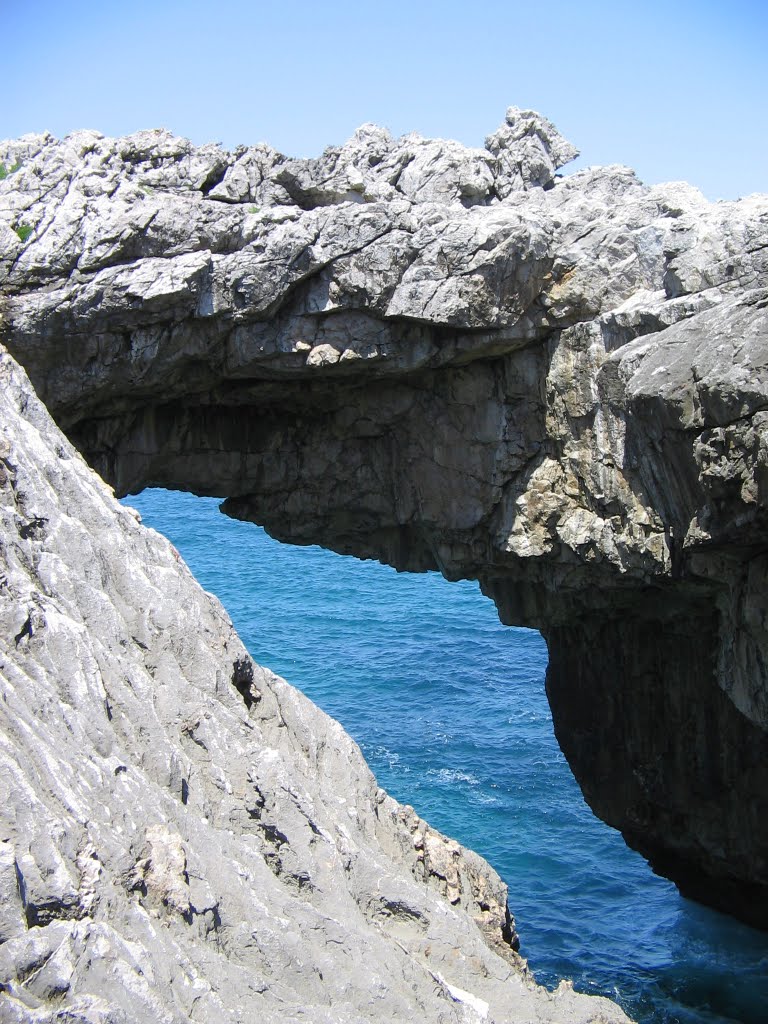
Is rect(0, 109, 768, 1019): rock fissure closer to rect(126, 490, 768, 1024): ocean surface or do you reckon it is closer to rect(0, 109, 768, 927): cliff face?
rect(0, 109, 768, 927): cliff face

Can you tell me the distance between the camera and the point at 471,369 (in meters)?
28.7

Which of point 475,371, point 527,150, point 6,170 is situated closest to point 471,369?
point 475,371

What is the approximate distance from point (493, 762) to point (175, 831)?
3640cm

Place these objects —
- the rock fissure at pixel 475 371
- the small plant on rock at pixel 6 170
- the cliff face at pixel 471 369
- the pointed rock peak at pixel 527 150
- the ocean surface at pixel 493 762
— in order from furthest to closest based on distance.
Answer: the ocean surface at pixel 493 762 < the pointed rock peak at pixel 527 150 < the small plant on rock at pixel 6 170 < the cliff face at pixel 471 369 < the rock fissure at pixel 475 371

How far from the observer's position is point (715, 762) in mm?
30844

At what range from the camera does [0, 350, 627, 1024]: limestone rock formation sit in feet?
32.7

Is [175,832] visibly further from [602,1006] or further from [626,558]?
[626,558]

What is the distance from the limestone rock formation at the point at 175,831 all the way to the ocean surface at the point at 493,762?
1831 cm

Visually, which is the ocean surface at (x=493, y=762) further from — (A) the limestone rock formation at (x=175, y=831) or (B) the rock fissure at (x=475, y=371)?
(A) the limestone rock formation at (x=175, y=831)

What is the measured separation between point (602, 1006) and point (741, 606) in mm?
10819

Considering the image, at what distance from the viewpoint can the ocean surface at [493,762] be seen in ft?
107

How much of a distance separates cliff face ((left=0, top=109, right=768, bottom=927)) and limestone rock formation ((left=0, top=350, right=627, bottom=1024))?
9935 millimetres

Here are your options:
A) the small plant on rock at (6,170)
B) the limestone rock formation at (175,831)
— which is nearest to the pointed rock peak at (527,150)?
the small plant on rock at (6,170)

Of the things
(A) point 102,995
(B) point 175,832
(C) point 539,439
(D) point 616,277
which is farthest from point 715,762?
(A) point 102,995
